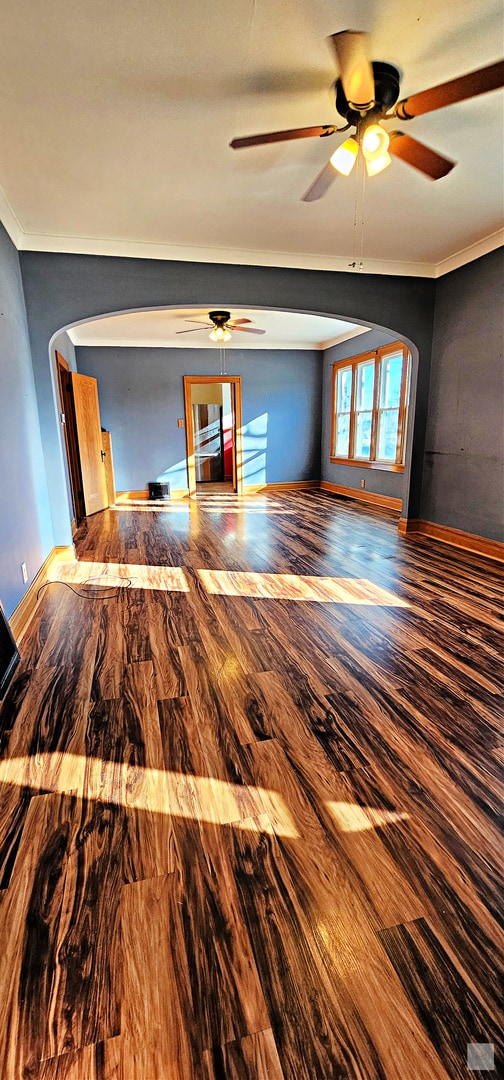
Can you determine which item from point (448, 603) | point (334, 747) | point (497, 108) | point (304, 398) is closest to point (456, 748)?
point (334, 747)

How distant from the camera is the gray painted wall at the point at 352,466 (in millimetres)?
6387

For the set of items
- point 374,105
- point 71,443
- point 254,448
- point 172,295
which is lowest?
point 254,448

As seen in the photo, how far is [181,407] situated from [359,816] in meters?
7.43

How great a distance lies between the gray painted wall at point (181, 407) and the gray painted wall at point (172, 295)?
3.81m

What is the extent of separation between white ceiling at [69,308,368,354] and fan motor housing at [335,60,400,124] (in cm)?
348

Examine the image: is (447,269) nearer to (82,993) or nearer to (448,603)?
(448,603)

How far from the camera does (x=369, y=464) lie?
A: 6.96m

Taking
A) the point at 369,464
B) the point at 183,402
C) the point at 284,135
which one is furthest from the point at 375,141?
the point at 183,402

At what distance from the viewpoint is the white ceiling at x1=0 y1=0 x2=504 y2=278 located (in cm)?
174

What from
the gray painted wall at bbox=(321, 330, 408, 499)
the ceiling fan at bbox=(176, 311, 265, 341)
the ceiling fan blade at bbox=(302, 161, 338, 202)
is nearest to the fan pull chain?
the ceiling fan blade at bbox=(302, 161, 338, 202)

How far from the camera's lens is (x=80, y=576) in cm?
378

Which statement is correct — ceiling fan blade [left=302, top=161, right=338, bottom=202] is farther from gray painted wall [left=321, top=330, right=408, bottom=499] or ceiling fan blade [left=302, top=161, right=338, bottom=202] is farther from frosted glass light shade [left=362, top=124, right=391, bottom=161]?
gray painted wall [left=321, top=330, right=408, bottom=499]

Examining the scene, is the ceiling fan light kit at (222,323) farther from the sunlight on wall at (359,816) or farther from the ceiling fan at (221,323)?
the sunlight on wall at (359,816)

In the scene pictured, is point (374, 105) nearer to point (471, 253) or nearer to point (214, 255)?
point (214, 255)
